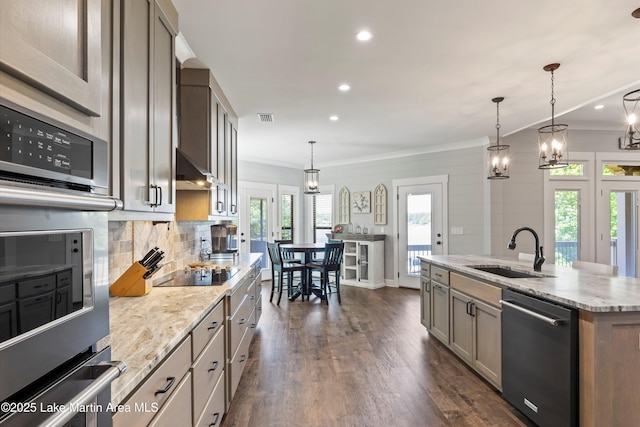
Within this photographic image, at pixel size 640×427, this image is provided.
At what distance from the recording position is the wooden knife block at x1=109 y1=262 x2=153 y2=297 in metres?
1.93

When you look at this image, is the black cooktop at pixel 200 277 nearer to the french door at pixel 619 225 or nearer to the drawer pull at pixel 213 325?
the drawer pull at pixel 213 325

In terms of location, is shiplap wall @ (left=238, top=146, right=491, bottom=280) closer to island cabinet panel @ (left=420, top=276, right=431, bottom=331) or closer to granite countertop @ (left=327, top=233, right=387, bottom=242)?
granite countertop @ (left=327, top=233, right=387, bottom=242)

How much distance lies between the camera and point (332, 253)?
5.45m

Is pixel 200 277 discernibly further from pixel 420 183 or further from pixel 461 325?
pixel 420 183

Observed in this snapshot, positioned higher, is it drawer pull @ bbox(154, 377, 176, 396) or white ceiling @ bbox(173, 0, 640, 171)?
white ceiling @ bbox(173, 0, 640, 171)

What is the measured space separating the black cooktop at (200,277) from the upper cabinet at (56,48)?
1.73 metres

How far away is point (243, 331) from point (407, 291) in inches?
164

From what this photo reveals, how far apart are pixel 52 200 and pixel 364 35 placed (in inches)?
94.4

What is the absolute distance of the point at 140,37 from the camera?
1509 mm

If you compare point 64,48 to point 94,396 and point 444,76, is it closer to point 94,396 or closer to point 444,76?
point 94,396

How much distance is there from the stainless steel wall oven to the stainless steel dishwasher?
215 cm

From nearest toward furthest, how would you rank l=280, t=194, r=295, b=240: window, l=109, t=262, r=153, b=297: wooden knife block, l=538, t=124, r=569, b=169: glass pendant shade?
l=109, t=262, r=153, b=297: wooden knife block → l=538, t=124, r=569, b=169: glass pendant shade → l=280, t=194, r=295, b=240: window

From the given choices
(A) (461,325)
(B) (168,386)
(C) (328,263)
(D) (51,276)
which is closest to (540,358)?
(A) (461,325)

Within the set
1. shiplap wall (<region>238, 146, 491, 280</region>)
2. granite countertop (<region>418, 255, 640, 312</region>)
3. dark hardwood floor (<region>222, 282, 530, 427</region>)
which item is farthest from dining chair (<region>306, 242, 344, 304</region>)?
granite countertop (<region>418, 255, 640, 312</region>)
